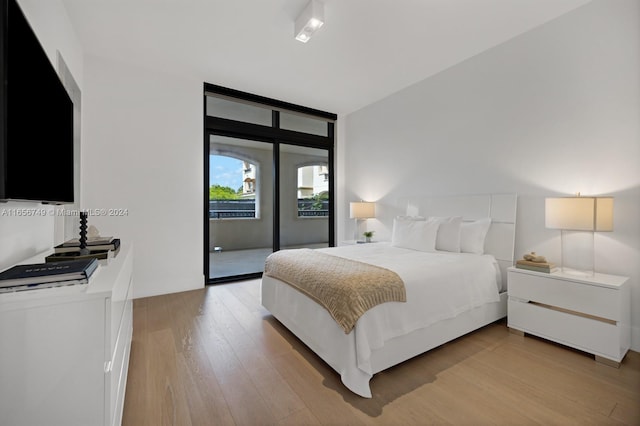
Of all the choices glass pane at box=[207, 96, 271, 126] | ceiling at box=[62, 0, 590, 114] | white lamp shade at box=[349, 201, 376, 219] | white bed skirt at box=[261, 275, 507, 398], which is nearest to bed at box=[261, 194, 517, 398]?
white bed skirt at box=[261, 275, 507, 398]

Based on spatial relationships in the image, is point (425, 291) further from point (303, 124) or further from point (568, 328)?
point (303, 124)

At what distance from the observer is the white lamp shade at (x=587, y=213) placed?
2.06 meters

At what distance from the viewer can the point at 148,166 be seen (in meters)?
3.38

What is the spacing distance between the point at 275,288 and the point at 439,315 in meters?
1.42

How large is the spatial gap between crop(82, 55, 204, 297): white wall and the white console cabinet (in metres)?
2.63

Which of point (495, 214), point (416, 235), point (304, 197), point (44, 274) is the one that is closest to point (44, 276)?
point (44, 274)

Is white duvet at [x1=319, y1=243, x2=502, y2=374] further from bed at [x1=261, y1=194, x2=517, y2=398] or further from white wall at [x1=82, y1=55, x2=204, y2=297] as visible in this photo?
white wall at [x1=82, y1=55, x2=204, y2=297]

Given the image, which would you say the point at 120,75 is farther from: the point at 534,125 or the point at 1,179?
the point at 534,125

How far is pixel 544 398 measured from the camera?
5.27 ft

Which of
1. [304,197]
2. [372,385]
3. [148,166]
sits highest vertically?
[148,166]

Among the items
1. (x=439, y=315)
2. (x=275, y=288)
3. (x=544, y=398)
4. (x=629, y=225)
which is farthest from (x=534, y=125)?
(x=275, y=288)

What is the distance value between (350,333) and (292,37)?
274 centimetres

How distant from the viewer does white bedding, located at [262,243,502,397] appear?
1.64 meters

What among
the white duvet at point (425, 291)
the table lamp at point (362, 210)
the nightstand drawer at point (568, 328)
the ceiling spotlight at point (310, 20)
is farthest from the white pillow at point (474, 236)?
the ceiling spotlight at point (310, 20)
